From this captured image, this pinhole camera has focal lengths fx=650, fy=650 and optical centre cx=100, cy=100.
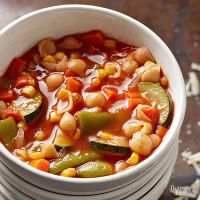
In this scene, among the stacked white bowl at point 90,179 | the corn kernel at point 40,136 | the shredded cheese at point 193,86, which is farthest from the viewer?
the shredded cheese at point 193,86

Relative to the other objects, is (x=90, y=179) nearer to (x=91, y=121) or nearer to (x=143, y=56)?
(x=91, y=121)

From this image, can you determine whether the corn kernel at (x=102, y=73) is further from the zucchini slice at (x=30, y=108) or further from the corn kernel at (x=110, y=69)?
the zucchini slice at (x=30, y=108)

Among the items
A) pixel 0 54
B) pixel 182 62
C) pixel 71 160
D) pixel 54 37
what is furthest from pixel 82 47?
pixel 182 62

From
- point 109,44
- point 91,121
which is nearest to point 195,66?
point 109,44

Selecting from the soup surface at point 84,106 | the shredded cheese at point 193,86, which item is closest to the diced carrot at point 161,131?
the soup surface at point 84,106

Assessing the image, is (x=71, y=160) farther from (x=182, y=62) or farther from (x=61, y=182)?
(x=182, y=62)

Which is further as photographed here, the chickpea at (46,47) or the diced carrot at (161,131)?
the chickpea at (46,47)
